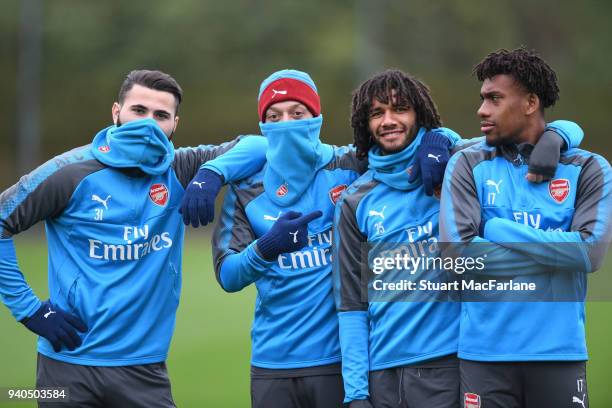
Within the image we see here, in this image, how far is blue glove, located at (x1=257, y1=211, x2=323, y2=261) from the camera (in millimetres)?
3910

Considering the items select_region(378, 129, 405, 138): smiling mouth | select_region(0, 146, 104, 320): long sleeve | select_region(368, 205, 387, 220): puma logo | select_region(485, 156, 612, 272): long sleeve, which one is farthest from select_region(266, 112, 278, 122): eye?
select_region(485, 156, 612, 272): long sleeve

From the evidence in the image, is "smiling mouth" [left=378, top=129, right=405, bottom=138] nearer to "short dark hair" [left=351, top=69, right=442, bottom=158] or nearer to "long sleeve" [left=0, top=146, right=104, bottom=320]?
"short dark hair" [left=351, top=69, right=442, bottom=158]

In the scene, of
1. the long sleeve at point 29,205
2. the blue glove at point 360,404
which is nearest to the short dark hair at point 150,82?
the long sleeve at point 29,205

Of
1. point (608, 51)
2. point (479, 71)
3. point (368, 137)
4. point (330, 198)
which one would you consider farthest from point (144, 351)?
point (608, 51)

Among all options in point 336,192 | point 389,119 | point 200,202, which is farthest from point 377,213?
point 200,202

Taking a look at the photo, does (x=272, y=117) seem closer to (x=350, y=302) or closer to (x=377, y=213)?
(x=377, y=213)

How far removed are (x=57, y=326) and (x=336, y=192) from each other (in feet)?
4.61

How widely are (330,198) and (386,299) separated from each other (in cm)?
58

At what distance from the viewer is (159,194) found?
174 inches

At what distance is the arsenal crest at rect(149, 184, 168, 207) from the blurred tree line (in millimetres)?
21928

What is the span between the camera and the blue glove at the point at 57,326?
415 centimetres

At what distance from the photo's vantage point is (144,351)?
428 cm

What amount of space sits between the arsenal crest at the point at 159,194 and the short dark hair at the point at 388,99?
96 cm

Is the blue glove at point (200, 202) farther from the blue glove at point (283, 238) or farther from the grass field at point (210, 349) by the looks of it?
the grass field at point (210, 349)
